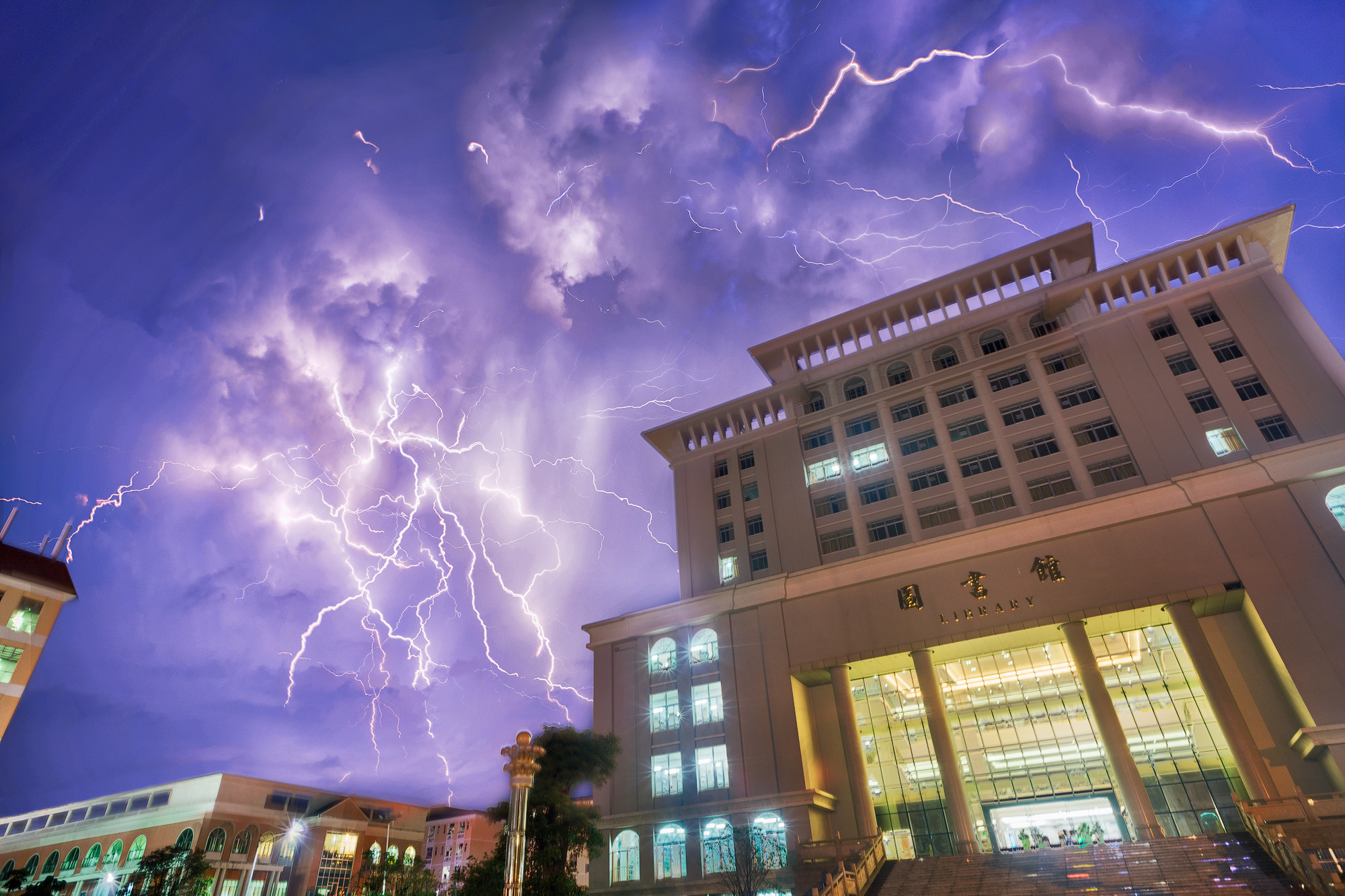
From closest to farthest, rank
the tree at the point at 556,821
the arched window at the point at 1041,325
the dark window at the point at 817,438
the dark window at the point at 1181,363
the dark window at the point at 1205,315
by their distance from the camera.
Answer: the tree at the point at 556,821 → the dark window at the point at 1181,363 → the dark window at the point at 1205,315 → the arched window at the point at 1041,325 → the dark window at the point at 817,438

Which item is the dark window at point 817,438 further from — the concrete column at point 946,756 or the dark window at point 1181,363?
the dark window at point 1181,363

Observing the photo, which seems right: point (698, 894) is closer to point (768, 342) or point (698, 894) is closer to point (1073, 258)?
point (768, 342)

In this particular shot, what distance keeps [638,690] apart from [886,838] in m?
14.0

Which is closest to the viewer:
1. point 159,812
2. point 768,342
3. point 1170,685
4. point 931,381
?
point 1170,685

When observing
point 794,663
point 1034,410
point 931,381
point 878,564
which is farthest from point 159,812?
point 1034,410

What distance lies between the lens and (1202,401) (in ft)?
109

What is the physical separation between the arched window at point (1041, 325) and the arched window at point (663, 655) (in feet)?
87.0

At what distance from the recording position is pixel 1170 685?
2953 centimetres

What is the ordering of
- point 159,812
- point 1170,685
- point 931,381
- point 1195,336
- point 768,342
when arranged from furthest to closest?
point 159,812 < point 768,342 < point 931,381 < point 1195,336 < point 1170,685

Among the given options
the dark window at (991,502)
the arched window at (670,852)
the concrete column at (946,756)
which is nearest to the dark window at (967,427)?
the dark window at (991,502)

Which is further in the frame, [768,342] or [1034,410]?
[768,342]

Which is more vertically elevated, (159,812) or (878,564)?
(878,564)

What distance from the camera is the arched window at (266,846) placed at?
56297mm

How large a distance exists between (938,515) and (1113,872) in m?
18.3
